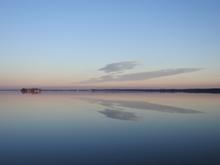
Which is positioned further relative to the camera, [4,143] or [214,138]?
[214,138]

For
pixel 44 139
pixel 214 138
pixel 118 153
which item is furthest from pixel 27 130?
pixel 214 138

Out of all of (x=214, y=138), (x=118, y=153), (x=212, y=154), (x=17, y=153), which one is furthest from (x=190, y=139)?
(x=17, y=153)

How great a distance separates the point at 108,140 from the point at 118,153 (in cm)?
280

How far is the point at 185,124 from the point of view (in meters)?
20.1

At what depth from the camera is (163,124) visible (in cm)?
2000

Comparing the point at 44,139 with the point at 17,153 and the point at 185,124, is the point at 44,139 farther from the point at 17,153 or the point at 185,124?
the point at 185,124

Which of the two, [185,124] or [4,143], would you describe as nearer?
[4,143]

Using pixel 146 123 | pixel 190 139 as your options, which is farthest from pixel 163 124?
pixel 190 139

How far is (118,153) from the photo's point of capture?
11.8 meters

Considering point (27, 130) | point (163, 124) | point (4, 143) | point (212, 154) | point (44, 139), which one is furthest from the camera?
point (163, 124)

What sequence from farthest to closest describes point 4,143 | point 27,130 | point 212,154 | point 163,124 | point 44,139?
1. point 163,124
2. point 27,130
3. point 44,139
4. point 4,143
5. point 212,154

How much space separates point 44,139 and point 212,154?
7.70 m

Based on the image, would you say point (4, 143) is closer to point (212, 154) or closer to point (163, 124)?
point (212, 154)

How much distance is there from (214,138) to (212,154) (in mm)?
3618
